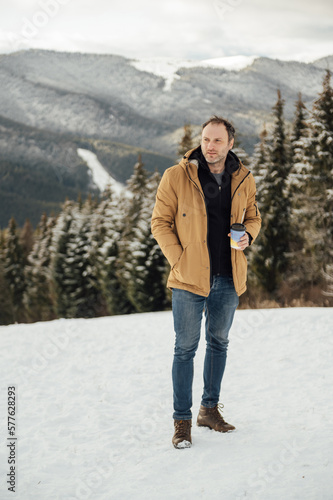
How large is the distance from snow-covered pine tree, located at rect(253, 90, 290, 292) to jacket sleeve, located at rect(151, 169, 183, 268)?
2419 cm

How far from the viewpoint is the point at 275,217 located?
90.6 feet

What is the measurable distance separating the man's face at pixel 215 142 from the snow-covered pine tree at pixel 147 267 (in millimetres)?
24082

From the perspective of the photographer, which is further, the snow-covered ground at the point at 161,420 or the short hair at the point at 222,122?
the short hair at the point at 222,122

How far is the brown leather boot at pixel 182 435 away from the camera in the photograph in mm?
3713

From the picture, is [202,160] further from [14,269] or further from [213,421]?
[14,269]

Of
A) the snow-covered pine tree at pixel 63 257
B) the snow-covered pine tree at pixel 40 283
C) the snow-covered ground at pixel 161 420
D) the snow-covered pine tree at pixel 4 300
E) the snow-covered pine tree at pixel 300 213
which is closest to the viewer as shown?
the snow-covered ground at pixel 161 420

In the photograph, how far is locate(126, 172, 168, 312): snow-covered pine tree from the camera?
92.4 feet

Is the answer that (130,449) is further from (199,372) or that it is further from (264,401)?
(199,372)

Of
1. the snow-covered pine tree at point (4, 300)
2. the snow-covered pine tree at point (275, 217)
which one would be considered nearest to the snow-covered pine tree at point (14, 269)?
the snow-covered pine tree at point (4, 300)

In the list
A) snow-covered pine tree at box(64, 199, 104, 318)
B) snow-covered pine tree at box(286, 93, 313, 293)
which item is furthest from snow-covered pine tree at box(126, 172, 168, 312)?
snow-covered pine tree at box(286, 93, 313, 293)

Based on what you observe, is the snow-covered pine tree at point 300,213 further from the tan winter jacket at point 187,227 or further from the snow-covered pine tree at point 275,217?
the tan winter jacket at point 187,227

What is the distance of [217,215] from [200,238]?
259mm

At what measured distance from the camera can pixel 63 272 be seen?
37438 mm

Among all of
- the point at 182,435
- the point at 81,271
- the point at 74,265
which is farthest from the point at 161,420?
the point at 81,271
